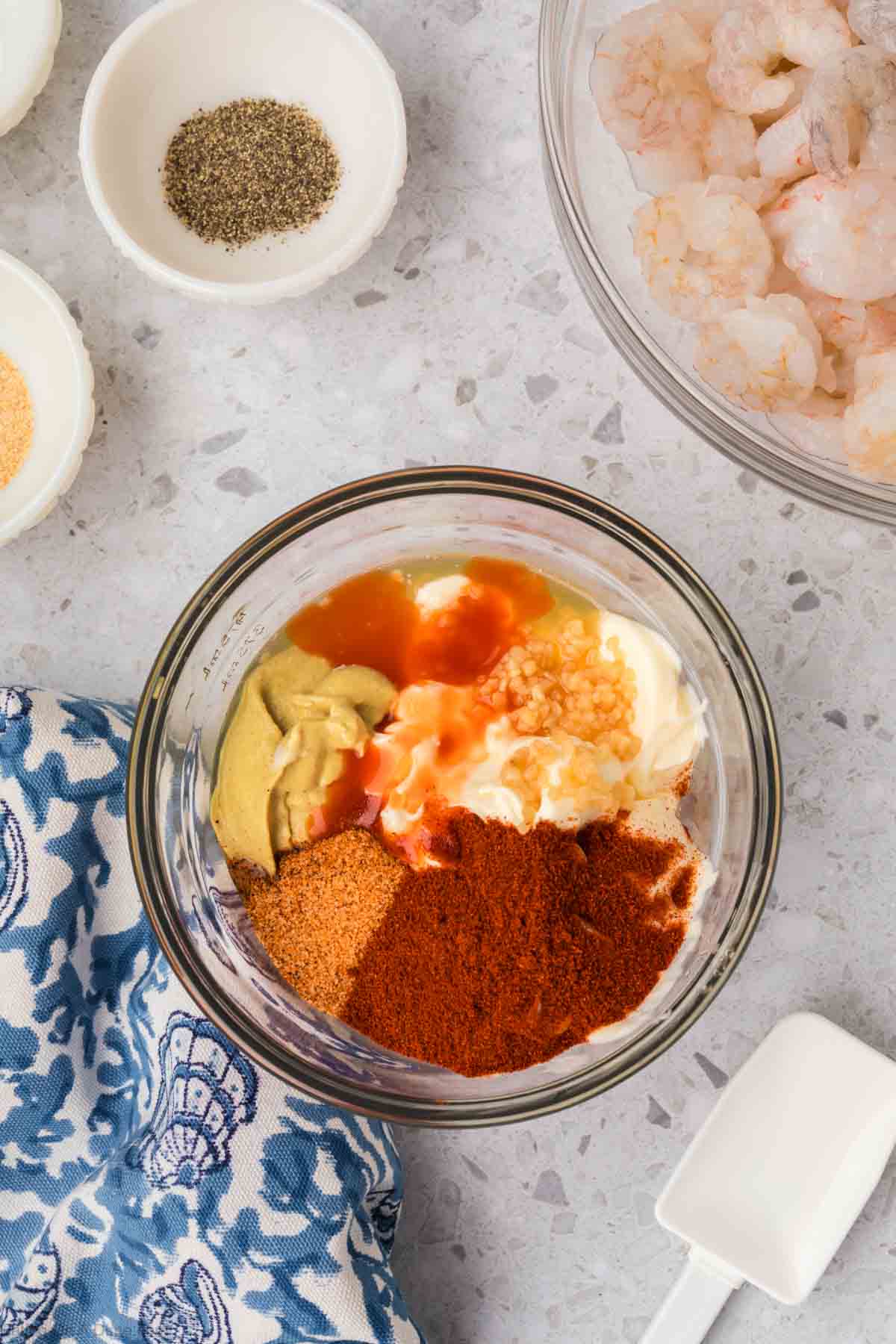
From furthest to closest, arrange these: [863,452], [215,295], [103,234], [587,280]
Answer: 1. [103,234]
2. [215,295]
3. [587,280]
4. [863,452]

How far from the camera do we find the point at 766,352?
1.16m

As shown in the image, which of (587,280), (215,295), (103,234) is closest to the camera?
(587,280)

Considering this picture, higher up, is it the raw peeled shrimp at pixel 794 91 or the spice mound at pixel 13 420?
the raw peeled shrimp at pixel 794 91

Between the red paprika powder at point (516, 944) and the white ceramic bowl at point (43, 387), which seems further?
the white ceramic bowl at point (43, 387)

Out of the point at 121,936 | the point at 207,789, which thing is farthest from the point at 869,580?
the point at 121,936

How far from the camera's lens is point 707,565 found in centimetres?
147

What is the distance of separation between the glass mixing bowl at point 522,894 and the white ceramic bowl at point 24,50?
64 centimetres

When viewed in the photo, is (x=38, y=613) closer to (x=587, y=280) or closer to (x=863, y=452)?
(x=587, y=280)

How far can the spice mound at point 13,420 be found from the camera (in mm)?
1508

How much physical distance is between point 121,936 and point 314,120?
1040mm

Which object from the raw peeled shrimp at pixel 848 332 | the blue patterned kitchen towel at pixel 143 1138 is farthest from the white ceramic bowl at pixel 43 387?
the raw peeled shrimp at pixel 848 332

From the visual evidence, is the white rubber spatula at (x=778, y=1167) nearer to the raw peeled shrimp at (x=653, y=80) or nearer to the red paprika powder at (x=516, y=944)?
the red paprika powder at (x=516, y=944)

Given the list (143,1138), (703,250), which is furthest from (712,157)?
(143,1138)

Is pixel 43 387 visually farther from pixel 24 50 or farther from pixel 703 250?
pixel 703 250
